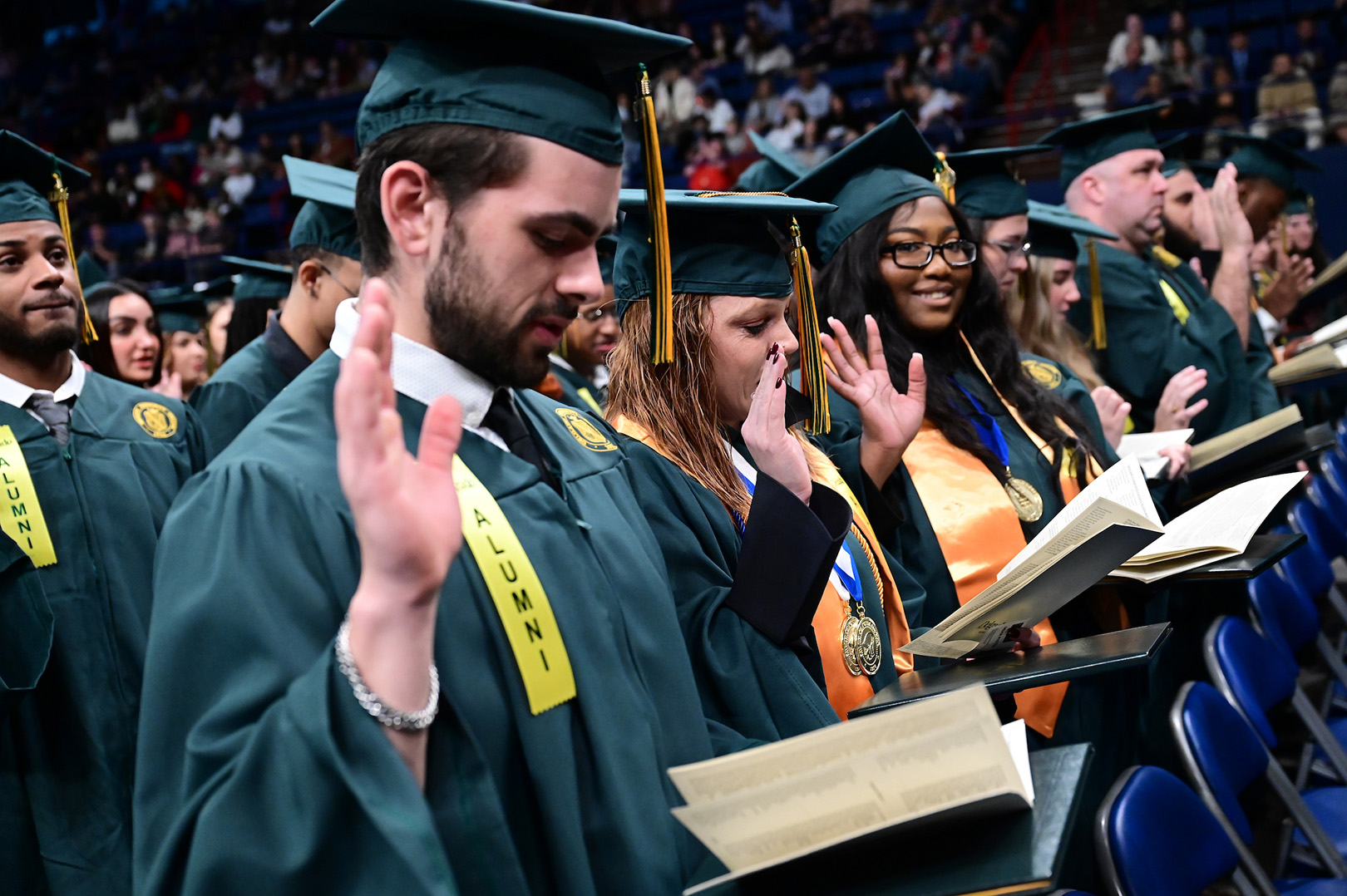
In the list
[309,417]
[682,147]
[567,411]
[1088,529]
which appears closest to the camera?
[309,417]

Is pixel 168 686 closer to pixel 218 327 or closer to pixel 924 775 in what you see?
pixel 924 775

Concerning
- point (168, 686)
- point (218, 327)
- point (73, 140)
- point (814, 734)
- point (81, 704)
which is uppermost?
point (73, 140)

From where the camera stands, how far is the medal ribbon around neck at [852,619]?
220 centimetres

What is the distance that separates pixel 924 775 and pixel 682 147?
12461 mm

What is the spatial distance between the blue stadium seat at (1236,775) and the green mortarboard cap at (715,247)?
45.0 inches

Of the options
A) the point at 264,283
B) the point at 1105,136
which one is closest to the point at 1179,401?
the point at 1105,136

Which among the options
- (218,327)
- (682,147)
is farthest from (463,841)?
(682,147)

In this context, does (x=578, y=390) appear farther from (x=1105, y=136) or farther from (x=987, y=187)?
(x=1105, y=136)

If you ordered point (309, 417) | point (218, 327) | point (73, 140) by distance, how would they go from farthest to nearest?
point (73, 140)
point (218, 327)
point (309, 417)

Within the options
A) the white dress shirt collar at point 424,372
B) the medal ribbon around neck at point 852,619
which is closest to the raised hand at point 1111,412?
the medal ribbon around neck at point 852,619

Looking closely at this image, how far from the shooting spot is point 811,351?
2.53m

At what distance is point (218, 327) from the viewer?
21.5ft

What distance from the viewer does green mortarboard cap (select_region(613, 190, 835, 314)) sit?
220 cm

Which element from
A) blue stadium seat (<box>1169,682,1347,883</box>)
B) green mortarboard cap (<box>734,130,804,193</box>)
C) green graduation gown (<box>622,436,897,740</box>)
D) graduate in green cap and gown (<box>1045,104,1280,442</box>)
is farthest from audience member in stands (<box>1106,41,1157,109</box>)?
green graduation gown (<box>622,436,897,740</box>)
